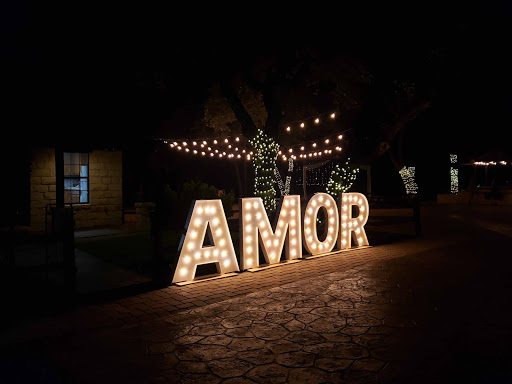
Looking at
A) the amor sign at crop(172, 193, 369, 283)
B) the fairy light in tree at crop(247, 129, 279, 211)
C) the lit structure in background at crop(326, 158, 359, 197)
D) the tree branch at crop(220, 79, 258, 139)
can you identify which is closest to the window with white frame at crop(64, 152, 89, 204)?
the tree branch at crop(220, 79, 258, 139)

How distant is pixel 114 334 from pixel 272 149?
946cm

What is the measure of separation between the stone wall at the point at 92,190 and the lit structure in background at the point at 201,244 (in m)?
7.67

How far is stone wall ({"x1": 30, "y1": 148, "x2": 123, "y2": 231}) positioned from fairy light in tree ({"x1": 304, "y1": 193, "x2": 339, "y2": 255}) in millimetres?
7971

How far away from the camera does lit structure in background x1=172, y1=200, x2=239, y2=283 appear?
669cm

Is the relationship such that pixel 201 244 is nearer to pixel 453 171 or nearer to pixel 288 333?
pixel 288 333

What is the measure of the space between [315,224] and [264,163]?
5.01 meters

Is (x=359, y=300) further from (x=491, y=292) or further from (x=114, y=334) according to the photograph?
(x=114, y=334)

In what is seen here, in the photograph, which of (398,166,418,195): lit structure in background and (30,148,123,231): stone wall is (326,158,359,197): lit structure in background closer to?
(30,148,123,231): stone wall

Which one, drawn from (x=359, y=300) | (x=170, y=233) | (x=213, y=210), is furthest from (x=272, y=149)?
(x=359, y=300)

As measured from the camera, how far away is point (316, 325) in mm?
4863

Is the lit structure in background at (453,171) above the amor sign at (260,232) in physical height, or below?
above

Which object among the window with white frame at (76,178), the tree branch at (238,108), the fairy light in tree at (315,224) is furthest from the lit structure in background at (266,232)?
the window with white frame at (76,178)

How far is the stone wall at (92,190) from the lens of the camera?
12453mm

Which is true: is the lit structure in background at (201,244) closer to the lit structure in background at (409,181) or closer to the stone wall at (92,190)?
the stone wall at (92,190)
